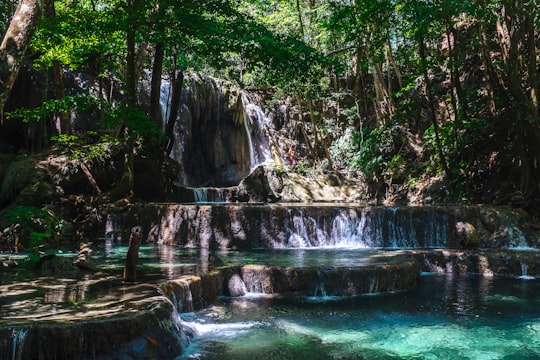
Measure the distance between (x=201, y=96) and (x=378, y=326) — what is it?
1704 centimetres

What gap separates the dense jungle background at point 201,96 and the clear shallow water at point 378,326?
3.96 m

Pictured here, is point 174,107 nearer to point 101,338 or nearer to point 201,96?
point 201,96

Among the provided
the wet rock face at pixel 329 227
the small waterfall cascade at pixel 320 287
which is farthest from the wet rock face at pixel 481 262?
the small waterfall cascade at pixel 320 287

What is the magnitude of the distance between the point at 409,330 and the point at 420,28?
8.94 m

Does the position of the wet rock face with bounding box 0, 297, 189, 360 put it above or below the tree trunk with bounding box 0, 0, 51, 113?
below

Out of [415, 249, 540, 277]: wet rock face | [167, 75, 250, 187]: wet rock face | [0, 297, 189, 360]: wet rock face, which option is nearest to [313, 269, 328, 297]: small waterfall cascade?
[415, 249, 540, 277]: wet rock face

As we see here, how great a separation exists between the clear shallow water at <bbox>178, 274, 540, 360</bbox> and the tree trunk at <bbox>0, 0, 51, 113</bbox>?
3533 mm

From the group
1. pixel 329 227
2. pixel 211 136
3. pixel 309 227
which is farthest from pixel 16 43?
pixel 211 136

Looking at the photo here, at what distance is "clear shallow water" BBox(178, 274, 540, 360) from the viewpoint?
5113 millimetres

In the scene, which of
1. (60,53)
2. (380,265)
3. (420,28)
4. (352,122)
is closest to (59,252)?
(60,53)

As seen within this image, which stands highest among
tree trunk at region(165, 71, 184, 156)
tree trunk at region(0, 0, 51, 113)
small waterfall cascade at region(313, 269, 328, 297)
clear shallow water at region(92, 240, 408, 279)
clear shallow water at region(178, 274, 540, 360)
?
tree trunk at region(165, 71, 184, 156)

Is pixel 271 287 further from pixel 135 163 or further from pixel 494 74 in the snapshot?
pixel 494 74

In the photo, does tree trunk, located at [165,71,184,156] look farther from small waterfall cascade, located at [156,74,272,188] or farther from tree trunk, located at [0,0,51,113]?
tree trunk, located at [0,0,51,113]

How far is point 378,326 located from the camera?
6.02 metres
